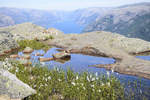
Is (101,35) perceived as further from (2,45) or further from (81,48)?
(2,45)

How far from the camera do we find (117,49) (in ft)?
69.3

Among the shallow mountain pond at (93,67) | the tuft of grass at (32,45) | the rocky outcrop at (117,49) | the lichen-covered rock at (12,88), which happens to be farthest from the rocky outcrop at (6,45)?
the lichen-covered rock at (12,88)

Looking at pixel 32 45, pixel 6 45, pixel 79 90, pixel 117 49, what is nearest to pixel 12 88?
pixel 79 90

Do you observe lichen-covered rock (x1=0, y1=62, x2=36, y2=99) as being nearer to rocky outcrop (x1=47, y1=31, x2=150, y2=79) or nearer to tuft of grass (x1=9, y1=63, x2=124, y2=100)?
tuft of grass (x1=9, y1=63, x2=124, y2=100)

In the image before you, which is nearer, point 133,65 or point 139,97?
point 139,97

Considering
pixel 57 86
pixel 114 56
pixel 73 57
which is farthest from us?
pixel 73 57

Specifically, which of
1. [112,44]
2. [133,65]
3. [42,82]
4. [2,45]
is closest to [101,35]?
[112,44]

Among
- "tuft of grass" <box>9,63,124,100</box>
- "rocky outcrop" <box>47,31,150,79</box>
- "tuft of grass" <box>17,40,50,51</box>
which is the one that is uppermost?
"tuft of grass" <box>9,63,124,100</box>

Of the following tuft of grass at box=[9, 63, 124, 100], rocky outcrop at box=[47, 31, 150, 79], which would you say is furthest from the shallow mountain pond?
tuft of grass at box=[9, 63, 124, 100]

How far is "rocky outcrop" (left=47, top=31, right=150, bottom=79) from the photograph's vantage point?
14.1 m

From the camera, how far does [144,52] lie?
20.4 m

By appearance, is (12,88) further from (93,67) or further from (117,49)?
(117,49)

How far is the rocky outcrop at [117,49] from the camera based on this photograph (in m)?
14.1

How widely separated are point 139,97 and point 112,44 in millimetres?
13686
